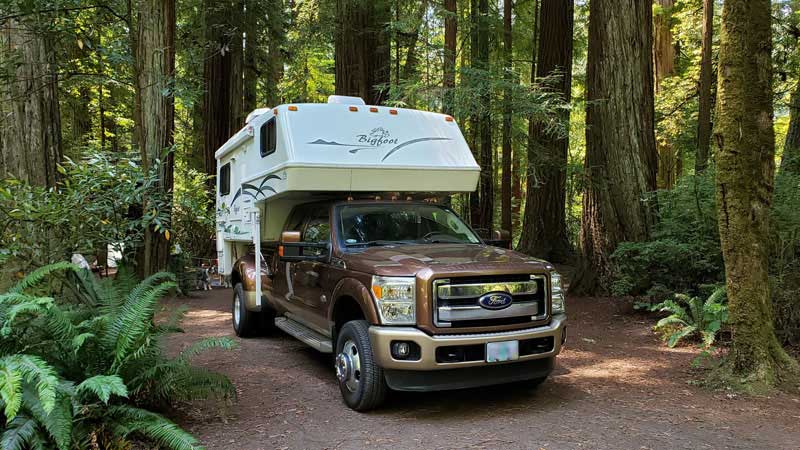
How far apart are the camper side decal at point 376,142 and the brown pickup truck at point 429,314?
111 centimetres

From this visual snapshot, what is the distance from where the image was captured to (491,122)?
412 inches

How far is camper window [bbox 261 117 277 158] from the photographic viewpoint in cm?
717

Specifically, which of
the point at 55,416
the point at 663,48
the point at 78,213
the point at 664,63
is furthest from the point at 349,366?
the point at 663,48

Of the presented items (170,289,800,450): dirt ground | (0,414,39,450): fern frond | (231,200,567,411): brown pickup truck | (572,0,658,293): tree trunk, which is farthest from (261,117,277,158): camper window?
(572,0,658,293): tree trunk

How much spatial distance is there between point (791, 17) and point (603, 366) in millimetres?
12433

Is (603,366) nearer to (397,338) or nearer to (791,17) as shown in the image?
(397,338)

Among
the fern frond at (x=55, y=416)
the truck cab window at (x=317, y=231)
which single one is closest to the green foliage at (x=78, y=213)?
the truck cab window at (x=317, y=231)

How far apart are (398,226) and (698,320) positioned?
4.09m

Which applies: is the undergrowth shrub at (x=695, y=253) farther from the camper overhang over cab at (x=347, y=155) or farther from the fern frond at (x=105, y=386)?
the fern frond at (x=105, y=386)

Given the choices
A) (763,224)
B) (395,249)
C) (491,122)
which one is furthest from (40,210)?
(491,122)

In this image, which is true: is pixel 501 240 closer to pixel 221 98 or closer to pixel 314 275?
pixel 314 275

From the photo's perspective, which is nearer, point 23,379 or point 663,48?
point 23,379

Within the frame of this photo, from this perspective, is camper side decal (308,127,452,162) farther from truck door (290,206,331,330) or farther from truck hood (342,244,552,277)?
truck hood (342,244,552,277)

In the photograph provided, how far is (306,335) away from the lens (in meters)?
6.43
